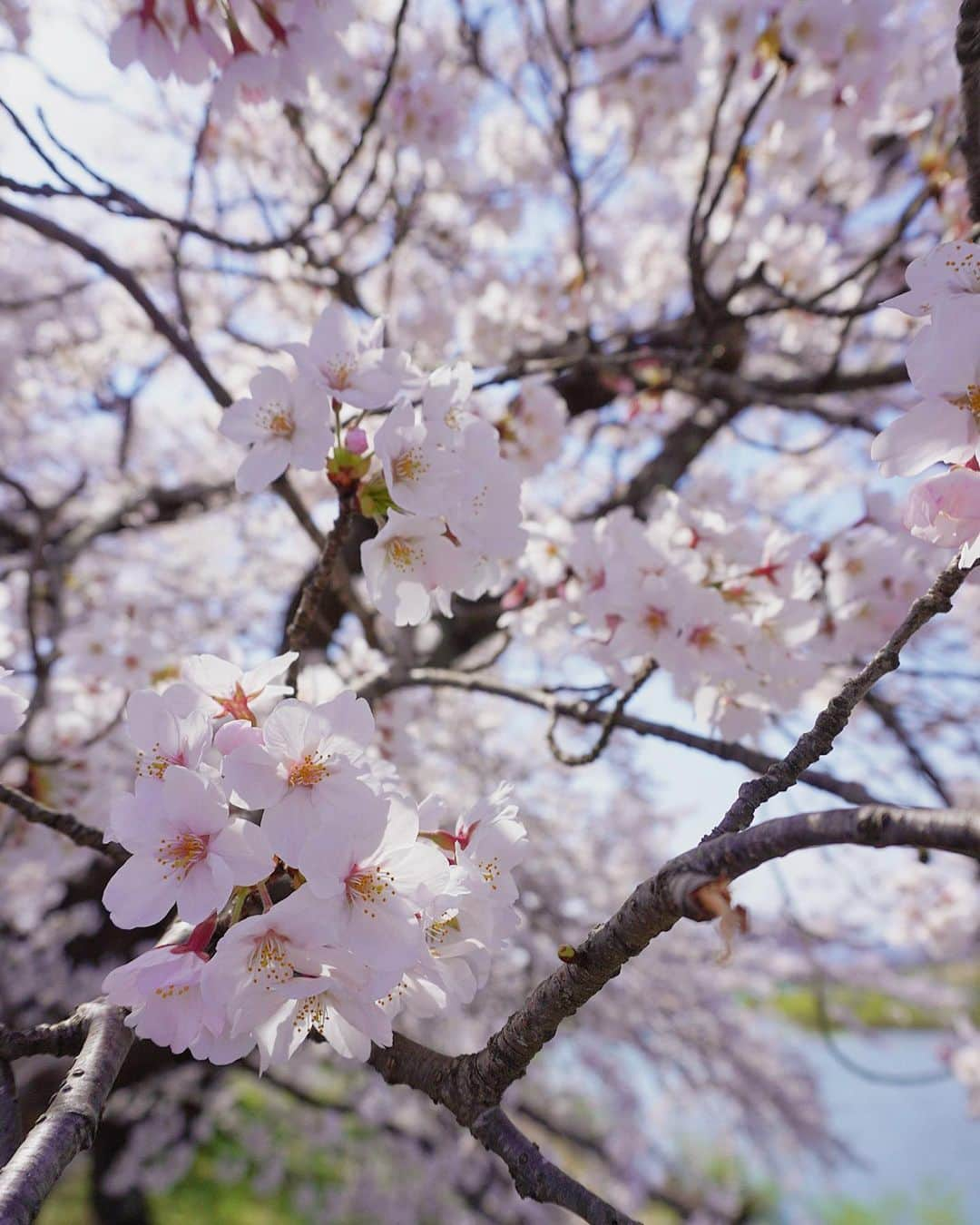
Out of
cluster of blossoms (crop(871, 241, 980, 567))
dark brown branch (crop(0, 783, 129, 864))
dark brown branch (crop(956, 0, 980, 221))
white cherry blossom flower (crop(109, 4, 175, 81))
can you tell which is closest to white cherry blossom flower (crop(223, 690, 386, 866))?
dark brown branch (crop(0, 783, 129, 864))

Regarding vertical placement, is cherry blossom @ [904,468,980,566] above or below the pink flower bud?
→ above

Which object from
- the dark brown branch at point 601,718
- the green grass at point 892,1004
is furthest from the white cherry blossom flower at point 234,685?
the green grass at point 892,1004

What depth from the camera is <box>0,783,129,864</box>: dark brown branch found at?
97 cm

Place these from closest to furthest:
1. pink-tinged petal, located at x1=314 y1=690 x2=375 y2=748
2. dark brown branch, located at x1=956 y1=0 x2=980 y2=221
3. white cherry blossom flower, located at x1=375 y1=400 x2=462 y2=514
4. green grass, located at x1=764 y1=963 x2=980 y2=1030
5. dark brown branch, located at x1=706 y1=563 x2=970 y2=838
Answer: dark brown branch, located at x1=706 y1=563 x2=970 y2=838, pink-tinged petal, located at x1=314 y1=690 x2=375 y2=748, white cherry blossom flower, located at x1=375 y1=400 x2=462 y2=514, dark brown branch, located at x1=956 y1=0 x2=980 y2=221, green grass, located at x1=764 y1=963 x2=980 y2=1030

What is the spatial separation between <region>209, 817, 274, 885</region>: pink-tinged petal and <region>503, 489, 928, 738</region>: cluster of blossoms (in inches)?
31.5

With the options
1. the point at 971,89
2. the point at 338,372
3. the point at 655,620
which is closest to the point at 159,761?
the point at 338,372

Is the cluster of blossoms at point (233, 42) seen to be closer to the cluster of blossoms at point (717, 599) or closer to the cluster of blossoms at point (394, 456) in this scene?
the cluster of blossoms at point (394, 456)

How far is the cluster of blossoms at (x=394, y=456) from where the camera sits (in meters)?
0.99

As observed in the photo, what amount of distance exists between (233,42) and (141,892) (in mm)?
1327

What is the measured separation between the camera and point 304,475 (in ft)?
9.14

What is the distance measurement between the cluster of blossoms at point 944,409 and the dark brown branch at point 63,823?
91 cm

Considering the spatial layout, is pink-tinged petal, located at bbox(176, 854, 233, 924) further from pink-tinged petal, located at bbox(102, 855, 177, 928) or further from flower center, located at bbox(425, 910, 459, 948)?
flower center, located at bbox(425, 910, 459, 948)

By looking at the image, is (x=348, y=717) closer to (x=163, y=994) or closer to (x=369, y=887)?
(x=369, y=887)

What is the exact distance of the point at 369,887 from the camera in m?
0.74
